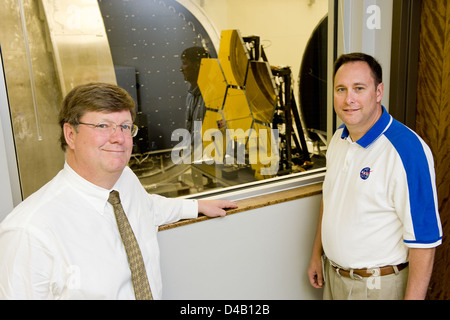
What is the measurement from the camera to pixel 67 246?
113 centimetres

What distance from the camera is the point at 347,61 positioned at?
158cm

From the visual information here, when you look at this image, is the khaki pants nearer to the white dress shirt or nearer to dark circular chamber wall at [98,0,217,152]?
the white dress shirt

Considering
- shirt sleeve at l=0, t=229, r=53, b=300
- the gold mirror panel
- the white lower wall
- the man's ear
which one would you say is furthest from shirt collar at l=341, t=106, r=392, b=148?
shirt sleeve at l=0, t=229, r=53, b=300

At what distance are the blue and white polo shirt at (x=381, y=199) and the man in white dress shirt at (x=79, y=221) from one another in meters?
0.84

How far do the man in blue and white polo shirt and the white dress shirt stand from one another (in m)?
0.77

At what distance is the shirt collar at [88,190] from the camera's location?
1194 millimetres

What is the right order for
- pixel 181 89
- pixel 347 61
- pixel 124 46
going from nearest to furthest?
1. pixel 347 61
2. pixel 124 46
3. pixel 181 89

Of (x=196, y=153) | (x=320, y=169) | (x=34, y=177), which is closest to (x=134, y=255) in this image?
(x=34, y=177)

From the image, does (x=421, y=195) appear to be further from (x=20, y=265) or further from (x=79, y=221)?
(x=20, y=265)

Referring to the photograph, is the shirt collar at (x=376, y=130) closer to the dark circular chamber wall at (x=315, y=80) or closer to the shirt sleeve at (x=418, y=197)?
the shirt sleeve at (x=418, y=197)

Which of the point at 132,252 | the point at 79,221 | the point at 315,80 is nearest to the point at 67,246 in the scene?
the point at 79,221

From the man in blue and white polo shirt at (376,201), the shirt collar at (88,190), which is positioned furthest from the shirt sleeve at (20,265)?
the man in blue and white polo shirt at (376,201)

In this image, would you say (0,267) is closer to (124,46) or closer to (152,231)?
(152,231)

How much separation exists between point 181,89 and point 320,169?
0.90m
